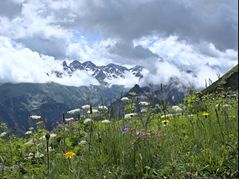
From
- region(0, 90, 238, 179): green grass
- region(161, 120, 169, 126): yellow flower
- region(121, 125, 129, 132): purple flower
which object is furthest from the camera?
region(161, 120, 169, 126): yellow flower

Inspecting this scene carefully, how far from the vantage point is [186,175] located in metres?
4.41

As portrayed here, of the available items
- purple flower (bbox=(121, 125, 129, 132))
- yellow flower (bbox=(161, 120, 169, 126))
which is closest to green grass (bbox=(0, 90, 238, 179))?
purple flower (bbox=(121, 125, 129, 132))

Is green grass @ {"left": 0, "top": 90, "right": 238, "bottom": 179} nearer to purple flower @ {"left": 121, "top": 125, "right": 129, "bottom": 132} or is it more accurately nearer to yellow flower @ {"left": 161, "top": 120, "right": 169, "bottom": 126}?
purple flower @ {"left": 121, "top": 125, "right": 129, "bottom": 132}

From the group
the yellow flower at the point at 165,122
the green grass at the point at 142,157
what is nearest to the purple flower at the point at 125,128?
the green grass at the point at 142,157

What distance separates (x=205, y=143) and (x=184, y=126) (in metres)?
1.62

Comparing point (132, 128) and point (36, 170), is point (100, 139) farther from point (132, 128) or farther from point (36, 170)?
point (36, 170)

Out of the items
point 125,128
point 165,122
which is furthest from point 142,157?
point 165,122

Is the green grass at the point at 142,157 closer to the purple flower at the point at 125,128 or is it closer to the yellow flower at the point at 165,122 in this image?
the purple flower at the point at 125,128

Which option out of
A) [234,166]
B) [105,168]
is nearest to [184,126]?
[234,166]

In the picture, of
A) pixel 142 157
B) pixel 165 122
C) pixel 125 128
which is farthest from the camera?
pixel 165 122

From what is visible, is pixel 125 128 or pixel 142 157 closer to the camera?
pixel 142 157

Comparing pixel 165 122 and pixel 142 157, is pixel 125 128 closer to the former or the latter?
pixel 142 157

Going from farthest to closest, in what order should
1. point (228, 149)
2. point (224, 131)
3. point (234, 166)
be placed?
point (224, 131)
point (228, 149)
point (234, 166)

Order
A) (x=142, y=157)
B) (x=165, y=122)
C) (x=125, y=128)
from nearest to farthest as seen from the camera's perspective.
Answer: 1. (x=142, y=157)
2. (x=125, y=128)
3. (x=165, y=122)
